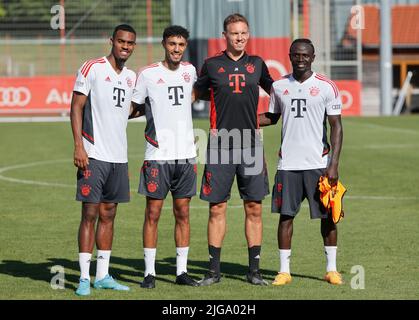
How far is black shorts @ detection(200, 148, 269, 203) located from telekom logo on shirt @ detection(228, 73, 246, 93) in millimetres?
564

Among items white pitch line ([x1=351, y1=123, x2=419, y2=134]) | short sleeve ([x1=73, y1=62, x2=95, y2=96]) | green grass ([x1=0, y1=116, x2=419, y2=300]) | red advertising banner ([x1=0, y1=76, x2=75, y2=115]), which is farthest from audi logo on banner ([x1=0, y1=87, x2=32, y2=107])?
short sleeve ([x1=73, y1=62, x2=95, y2=96])

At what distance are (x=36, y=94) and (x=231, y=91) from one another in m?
27.3

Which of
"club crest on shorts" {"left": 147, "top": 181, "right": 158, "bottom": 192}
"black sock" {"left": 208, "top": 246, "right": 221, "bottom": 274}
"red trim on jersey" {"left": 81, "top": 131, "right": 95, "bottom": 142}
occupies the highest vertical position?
"red trim on jersey" {"left": 81, "top": 131, "right": 95, "bottom": 142}

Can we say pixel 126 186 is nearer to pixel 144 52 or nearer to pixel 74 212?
pixel 74 212

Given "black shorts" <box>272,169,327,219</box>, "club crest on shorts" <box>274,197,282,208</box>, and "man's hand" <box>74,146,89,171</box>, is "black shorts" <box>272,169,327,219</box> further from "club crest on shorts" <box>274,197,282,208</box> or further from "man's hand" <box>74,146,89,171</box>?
"man's hand" <box>74,146,89,171</box>

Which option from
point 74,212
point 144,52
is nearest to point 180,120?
point 74,212

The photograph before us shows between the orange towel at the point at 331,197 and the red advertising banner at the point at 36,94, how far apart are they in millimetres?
26976

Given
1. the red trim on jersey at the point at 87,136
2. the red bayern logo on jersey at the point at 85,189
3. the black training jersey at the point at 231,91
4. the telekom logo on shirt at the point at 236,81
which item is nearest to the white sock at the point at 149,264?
the red bayern logo on jersey at the point at 85,189

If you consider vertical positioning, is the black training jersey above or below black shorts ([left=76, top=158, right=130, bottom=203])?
above

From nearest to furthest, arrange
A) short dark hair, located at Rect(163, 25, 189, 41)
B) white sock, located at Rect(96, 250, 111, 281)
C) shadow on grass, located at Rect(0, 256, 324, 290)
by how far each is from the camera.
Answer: short dark hair, located at Rect(163, 25, 189, 41) < white sock, located at Rect(96, 250, 111, 281) < shadow on grass, located at Rect(0, 256, 324, 290)

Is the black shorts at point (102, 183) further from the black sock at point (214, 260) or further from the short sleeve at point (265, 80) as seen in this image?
the short sleeve at point (265, 80)

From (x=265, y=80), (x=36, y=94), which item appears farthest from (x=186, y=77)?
(x=36, y=94)

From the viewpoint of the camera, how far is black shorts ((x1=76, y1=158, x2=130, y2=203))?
369 inches

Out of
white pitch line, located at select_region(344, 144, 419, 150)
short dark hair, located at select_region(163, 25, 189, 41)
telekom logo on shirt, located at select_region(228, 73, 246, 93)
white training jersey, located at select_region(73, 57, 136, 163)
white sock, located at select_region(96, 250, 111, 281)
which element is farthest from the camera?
white pitch line, located at select_region(344, 144, 419, 150)
